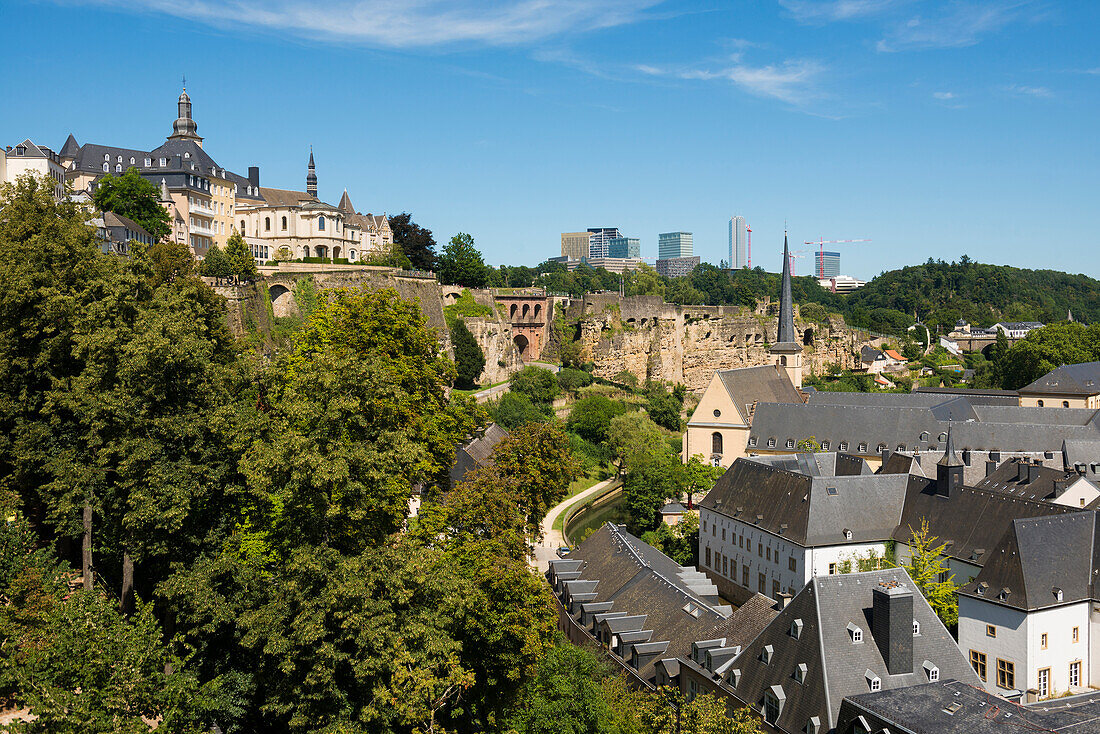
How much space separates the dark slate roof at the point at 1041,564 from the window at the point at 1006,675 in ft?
5.56

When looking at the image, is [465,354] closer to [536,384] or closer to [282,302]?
[536,384]

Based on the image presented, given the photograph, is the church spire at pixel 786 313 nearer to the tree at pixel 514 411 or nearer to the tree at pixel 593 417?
the tree at pixel 593 417

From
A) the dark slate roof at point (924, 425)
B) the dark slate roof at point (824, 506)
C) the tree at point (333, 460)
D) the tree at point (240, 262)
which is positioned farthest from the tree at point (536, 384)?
the tree at point (333, 460)

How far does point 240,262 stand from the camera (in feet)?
166

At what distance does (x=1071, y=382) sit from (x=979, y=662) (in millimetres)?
38567

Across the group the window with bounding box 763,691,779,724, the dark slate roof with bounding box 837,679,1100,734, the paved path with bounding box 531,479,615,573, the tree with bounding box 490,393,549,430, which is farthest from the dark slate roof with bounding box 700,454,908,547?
the tree with bounding box 490,393,549,430

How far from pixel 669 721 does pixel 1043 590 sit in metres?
12.4

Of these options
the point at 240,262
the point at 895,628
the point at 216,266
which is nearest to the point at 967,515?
the point at 895,628

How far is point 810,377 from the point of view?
91.6 m

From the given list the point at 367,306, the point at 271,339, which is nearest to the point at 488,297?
the point at 271,339

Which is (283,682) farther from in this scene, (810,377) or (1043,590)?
(810,377)

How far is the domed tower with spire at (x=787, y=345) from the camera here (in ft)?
205

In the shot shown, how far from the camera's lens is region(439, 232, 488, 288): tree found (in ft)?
227

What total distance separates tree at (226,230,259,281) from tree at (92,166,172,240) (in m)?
3.86
